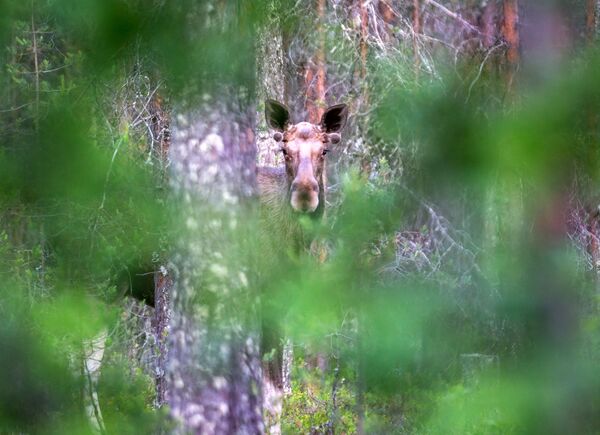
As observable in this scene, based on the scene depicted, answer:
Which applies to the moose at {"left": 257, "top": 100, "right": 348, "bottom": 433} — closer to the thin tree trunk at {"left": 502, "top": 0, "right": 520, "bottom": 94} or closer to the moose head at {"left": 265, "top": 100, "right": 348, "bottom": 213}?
the moose head at {"left": 265, "top": 100, "right": 348, "bottom": 213}

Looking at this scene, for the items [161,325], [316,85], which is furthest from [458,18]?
[316,85]

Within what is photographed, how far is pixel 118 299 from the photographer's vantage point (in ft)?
31.1

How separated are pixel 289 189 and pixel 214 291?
394 centimetres

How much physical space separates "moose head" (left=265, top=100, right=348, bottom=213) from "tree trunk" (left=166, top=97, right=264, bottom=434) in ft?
10.5

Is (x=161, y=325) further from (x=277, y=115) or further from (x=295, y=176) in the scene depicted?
(x=295, y=176)

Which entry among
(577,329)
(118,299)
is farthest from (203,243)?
(118,299)

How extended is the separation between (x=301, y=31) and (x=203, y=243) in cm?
727

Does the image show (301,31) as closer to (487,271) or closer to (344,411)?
(344,411)

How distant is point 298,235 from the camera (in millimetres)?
8375

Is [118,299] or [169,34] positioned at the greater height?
[169,34]

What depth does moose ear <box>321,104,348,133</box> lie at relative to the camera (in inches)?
361

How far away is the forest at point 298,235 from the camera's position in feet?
9.17

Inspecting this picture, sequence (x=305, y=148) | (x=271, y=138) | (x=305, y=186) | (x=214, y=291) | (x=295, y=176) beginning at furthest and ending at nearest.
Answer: (x=271, y=138) → (x=305, y=148) → (x=295, y=176) → (x=305, y=186) → (x=214, y=291)

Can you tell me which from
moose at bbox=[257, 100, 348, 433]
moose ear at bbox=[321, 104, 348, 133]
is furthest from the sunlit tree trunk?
moose ear at bbox=[321, 104, 348, 133]
